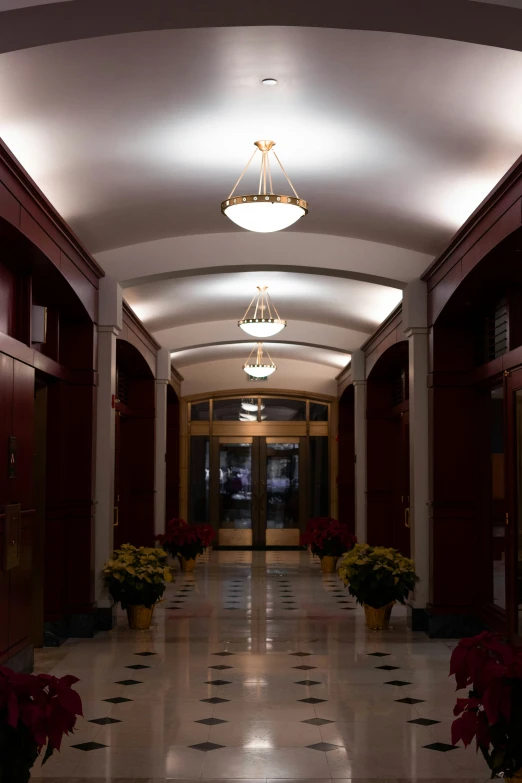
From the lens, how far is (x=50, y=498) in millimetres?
9016

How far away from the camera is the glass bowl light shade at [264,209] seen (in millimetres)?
6582

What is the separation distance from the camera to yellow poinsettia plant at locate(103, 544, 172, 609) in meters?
9.21

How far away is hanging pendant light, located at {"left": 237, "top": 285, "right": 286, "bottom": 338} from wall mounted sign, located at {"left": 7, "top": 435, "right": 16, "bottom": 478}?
549 cm

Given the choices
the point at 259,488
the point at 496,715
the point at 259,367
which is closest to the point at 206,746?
the point at 496,715

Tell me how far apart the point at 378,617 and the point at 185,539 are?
5.85 meters

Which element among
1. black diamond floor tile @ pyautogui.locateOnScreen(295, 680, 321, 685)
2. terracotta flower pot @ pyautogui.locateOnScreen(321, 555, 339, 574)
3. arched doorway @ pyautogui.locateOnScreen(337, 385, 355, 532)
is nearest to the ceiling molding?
black diamond floor tile @ pyautogui.locateOnScreen(295, 680, 321, 685)

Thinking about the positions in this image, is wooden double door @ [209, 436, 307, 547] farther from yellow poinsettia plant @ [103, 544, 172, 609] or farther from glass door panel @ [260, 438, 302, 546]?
yellow poinsettia plant @ [103, 544, 172, 609]

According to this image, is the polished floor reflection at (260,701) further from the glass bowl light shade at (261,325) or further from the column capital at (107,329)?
the glass bowl light shade at (261,325)

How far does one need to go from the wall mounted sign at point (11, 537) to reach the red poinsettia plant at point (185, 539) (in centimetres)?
798

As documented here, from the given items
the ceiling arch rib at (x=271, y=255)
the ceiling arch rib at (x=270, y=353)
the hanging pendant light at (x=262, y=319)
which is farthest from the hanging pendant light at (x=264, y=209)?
the ceiling arch rib at (x=270, y=353)

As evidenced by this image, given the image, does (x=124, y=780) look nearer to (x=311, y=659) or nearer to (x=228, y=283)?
(x=311, y=659)

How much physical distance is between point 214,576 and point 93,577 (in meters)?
5.93

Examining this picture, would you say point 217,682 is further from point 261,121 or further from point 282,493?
point 282,493

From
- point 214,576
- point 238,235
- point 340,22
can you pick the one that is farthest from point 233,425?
point 340,22
